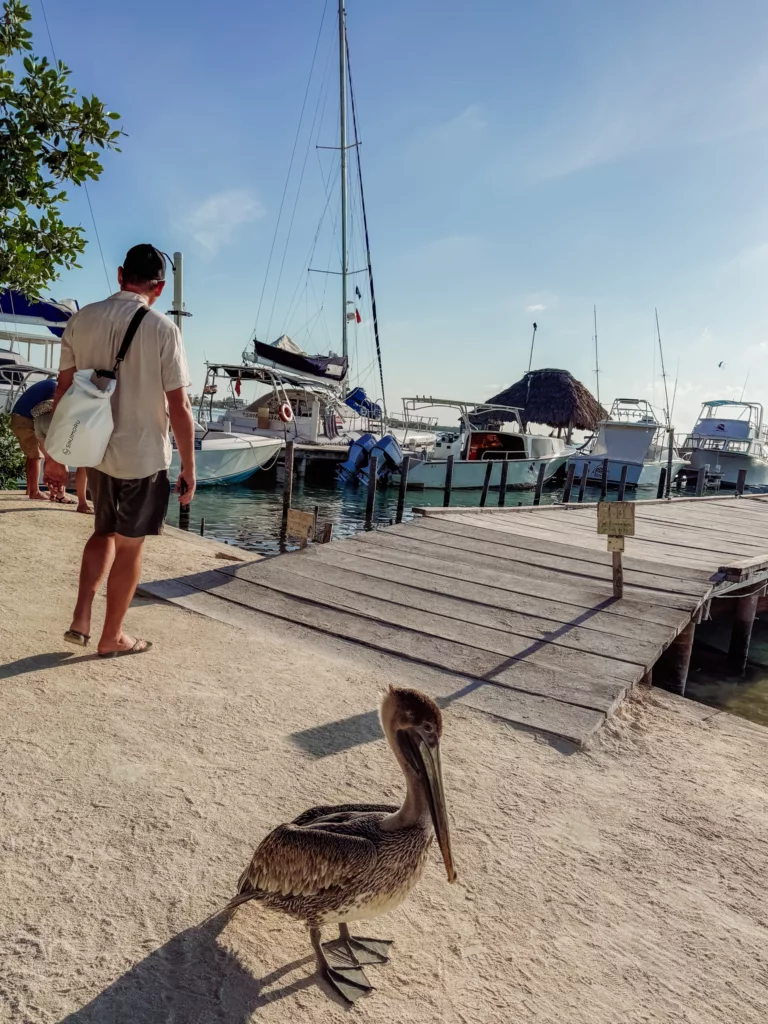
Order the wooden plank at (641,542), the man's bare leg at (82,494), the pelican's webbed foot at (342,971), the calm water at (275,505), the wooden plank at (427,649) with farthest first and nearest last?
the calm water at (275,505) < the man's bare leg at (82,494) < the wooden plank at (641,542) < the wooden plank at (427,649) < the pelican's webbed foot at (342,971)

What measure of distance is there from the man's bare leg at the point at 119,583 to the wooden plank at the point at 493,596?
2064mm

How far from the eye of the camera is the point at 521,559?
6719 mm

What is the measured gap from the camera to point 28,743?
281cm

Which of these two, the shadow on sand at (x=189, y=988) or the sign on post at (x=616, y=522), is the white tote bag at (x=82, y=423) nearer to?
the shadow on sand at (x=189, y=988)

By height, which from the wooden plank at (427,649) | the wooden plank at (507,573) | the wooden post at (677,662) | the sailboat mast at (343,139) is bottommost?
the wooden post at (677,662)

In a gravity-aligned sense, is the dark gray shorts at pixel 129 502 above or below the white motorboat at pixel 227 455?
above

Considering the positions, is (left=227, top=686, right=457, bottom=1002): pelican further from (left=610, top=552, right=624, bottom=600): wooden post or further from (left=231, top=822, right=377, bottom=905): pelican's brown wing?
(left=610, top=552, right=624, bottom=600): wooden post

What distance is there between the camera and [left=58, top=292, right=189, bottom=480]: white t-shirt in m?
3.23

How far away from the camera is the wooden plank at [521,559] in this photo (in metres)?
6.01

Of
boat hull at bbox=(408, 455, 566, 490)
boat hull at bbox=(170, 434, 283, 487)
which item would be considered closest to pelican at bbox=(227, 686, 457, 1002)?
boat hull at bbox=(170, 434, 283, 487)

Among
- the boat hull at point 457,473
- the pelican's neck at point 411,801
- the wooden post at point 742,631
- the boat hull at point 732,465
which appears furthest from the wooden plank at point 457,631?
the boat hull at point 732,465

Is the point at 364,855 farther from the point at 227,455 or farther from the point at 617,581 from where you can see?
the point at 227,455

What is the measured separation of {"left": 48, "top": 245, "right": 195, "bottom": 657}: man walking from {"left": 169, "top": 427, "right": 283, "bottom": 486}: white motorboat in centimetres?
1608

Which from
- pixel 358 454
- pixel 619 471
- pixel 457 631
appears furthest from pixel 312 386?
pixel 457 631
